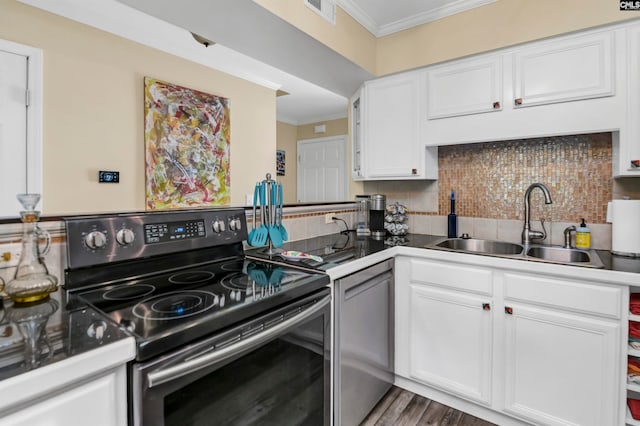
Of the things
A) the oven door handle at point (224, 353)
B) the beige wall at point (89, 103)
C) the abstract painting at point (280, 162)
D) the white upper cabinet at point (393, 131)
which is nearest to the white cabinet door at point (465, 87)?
the white upper cabinet at point (393, 131)

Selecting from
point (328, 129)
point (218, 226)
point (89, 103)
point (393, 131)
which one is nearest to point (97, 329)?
point (218, 226)

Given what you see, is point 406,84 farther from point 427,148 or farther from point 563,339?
point 563,339

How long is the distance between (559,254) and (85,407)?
229cm

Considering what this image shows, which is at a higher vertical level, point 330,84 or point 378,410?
point 330,84

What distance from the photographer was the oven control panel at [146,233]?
1.10 meters

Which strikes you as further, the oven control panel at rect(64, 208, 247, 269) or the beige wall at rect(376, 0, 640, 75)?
the beige wall at rect(376, 0, 640, 75)

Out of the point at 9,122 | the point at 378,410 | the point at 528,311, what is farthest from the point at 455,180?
the point at 9,122

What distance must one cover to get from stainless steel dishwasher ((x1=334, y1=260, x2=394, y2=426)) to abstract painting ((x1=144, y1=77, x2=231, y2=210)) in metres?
2.16

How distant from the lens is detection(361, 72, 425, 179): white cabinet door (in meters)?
2.29

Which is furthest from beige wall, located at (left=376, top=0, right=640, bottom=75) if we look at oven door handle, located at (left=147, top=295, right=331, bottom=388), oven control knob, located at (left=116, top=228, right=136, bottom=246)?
oven control knob, located at (left=116, top=228, right=136, bottom=246)

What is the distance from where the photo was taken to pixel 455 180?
7.96 ft

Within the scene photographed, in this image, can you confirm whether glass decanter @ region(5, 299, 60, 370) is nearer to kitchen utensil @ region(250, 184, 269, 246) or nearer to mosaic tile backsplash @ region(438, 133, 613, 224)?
kitchen utensil @ region(250, 184, 269, 246)

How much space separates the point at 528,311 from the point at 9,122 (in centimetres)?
333

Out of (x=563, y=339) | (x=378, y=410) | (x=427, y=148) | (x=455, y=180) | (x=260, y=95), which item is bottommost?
(x=378, y=410)
